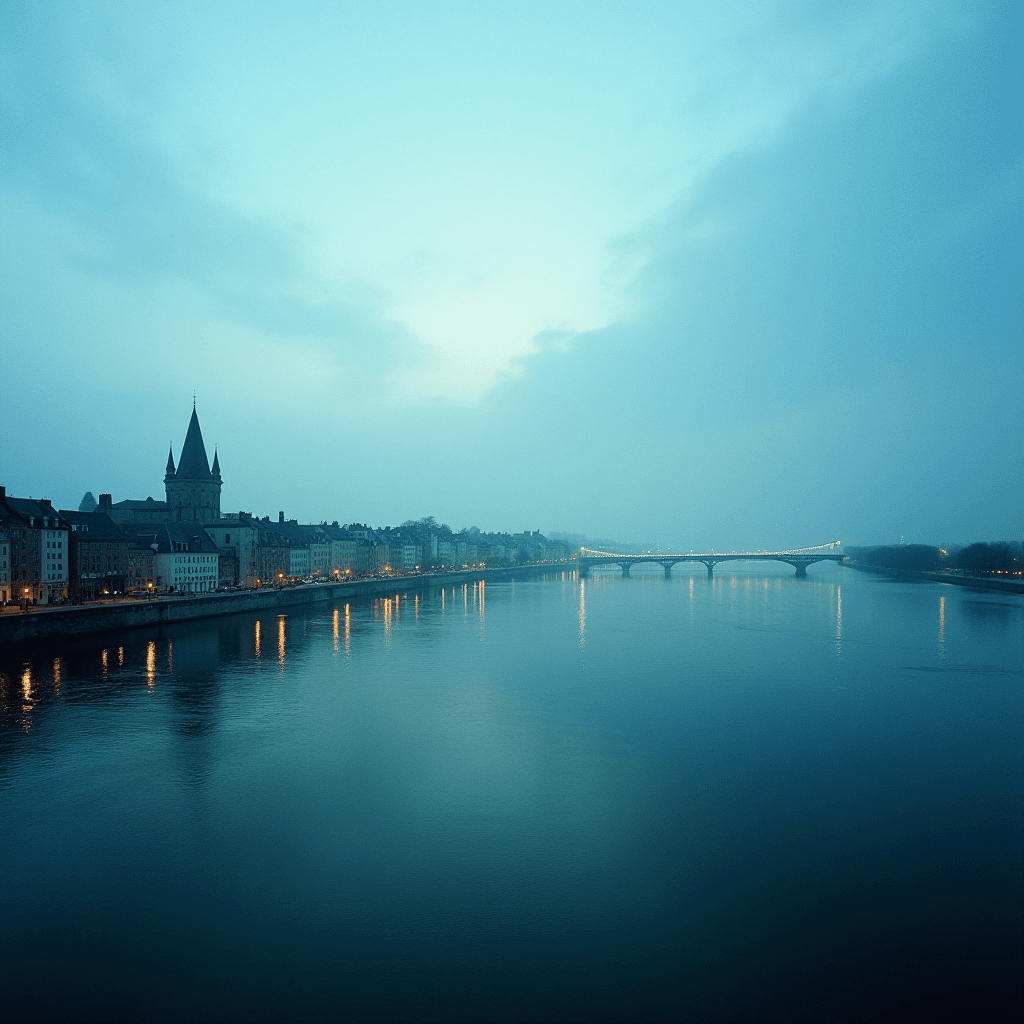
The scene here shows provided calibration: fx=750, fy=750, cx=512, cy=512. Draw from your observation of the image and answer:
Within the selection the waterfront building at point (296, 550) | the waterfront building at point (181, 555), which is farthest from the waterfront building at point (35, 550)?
the waterfront building at point (296, 550)

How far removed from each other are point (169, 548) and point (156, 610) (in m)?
24.8

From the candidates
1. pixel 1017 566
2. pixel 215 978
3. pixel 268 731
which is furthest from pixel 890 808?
pixel 1017 566

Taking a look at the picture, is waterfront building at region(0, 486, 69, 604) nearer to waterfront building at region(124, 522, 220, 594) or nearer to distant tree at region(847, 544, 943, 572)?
waterfront building at region(124, 522, 220, 594)

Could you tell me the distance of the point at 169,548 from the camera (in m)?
75.0

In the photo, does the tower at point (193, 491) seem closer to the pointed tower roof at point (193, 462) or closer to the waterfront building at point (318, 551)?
the pointed tower roof at point (193, 462)

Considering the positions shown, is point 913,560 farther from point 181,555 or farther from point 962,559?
point 181,555

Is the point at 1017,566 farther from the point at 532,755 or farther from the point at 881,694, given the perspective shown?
the point at 532,755

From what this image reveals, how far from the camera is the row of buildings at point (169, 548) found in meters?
57.8

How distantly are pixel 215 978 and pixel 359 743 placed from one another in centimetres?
1245

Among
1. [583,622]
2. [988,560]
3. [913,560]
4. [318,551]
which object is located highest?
[318,551]

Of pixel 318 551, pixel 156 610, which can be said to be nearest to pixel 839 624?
pixel 156 610

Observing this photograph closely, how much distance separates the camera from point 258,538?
3652 inches

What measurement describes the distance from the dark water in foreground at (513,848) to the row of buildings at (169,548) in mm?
30044

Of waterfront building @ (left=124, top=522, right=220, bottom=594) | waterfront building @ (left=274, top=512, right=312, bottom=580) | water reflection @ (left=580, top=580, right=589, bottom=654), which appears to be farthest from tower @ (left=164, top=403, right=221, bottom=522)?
water reflection @ (left=580, top=580, right=589, bottom=654)
